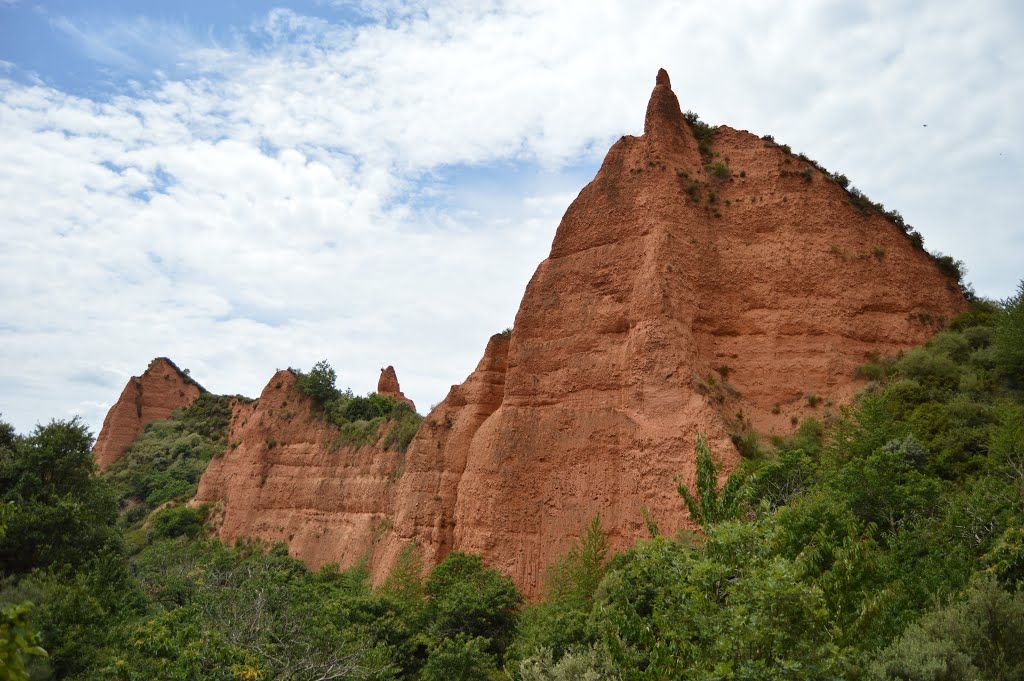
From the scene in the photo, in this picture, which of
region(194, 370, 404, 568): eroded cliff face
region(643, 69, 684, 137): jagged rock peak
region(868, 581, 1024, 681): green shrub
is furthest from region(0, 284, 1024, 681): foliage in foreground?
region(643, 69, 684, 137): jagged rock peak

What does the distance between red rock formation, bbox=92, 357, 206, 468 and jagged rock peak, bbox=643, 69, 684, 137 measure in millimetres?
55478

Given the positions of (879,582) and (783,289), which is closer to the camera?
(879,582)

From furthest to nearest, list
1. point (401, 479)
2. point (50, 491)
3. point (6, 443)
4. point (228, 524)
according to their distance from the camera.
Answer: point (228, 524)
point (401, 479)
point (6, 443)
point (50, 491)

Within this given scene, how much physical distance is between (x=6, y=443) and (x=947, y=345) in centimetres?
3218

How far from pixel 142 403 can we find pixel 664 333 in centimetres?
5937

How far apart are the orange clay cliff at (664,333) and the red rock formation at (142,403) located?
4435 centimetres

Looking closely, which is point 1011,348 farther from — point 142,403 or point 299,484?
point 142,403

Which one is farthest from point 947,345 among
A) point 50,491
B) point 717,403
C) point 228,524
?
point 228,524

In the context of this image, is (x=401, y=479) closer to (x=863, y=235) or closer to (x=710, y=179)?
(x=710, y=179)

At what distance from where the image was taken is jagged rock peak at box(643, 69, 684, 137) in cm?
2717

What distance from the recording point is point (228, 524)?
4281 cm

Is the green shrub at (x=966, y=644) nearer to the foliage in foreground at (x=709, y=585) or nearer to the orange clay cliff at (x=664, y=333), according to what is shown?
the foliage in foreground at (x=709, y=585)

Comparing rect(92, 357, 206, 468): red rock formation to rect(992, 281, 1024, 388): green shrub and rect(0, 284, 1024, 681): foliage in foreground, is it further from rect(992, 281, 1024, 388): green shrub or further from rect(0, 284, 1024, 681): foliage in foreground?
rect(992, 281, 1024, 388): green shrub

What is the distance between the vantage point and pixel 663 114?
27328 millimetres
